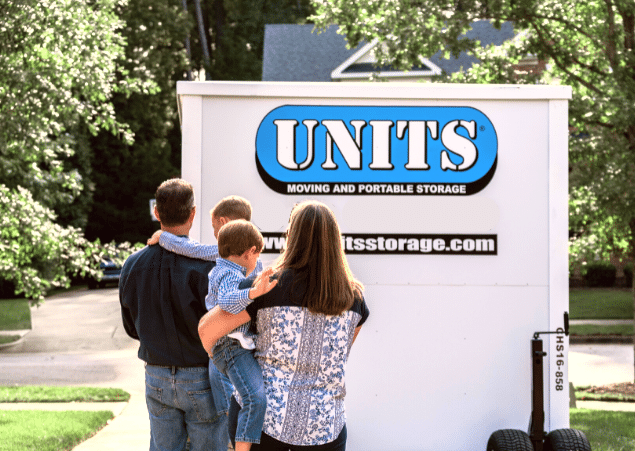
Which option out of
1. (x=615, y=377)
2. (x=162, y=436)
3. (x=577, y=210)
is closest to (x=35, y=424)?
(x=162, y=436)

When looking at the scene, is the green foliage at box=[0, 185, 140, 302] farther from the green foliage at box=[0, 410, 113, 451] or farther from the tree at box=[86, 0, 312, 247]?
the tree at box=[86, 0, 312, 247]

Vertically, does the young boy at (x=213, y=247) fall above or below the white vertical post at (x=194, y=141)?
below

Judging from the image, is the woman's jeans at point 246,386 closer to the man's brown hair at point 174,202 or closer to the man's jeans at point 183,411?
the man's jeans at point 183,411

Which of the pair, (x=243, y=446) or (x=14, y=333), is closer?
(x=243, y=446)

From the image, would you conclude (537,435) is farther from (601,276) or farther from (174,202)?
(601,276)

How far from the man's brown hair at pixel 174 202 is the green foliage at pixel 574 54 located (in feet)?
25.0

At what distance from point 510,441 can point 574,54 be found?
9.05 m

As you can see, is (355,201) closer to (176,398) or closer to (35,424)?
(176,398)

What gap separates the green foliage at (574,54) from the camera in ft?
33.7

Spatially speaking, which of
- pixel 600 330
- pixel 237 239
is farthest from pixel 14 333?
pixel 237 239

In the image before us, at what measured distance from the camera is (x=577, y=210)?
11094mm

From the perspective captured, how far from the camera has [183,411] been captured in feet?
12.2

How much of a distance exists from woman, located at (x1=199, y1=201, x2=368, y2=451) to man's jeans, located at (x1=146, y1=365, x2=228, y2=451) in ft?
2.68

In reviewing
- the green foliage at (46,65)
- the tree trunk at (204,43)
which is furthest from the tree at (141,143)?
the green foliage at (46,65)
